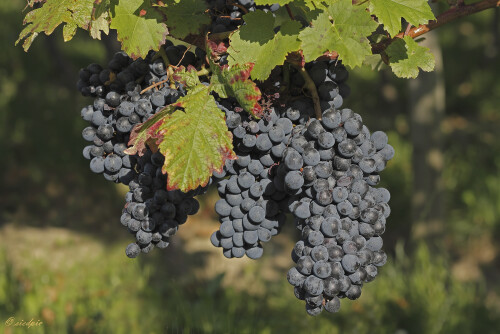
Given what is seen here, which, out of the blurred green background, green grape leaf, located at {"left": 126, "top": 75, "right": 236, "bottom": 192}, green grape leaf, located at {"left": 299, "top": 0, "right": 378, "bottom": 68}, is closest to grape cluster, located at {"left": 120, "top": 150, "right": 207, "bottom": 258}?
green grape leaf, located at {"left": 126, "top": 75, "right": 236, "bottom": 192}

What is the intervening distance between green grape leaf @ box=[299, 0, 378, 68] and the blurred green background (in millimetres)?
1537

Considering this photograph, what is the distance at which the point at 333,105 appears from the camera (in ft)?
2.97

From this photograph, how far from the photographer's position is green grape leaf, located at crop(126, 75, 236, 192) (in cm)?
78

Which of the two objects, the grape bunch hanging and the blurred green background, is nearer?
the grape bunch hanging

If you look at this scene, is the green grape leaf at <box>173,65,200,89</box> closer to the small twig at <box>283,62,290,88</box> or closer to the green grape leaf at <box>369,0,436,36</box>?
the small twig at <box>283,62,290,88</box>

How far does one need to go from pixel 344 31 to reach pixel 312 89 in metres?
0.12

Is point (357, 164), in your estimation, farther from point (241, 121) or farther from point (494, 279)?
point (494, 279)

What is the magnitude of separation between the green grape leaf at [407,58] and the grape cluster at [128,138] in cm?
34

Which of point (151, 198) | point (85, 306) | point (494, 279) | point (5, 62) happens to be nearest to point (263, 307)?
point (85, 306)

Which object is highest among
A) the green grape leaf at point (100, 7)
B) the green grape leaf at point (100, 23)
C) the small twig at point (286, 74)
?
the green grape leaf at point (100, 7)

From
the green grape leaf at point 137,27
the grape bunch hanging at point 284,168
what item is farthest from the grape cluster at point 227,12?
the green grape leaf at point 137,27

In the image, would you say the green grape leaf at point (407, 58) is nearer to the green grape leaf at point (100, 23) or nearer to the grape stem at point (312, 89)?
the grape stem at point (312, 89)

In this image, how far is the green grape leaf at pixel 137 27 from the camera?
0.84 metres

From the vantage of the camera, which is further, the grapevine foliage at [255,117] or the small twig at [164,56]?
the small twig at [164,56]
